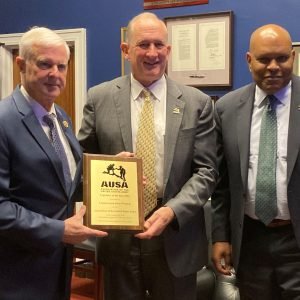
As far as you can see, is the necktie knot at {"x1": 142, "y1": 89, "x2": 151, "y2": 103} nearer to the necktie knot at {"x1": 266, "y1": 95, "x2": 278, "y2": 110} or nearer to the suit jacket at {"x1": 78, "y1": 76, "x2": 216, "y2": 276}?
the suit jacket at {"x1": 78, "y1": 76, "x2": 216, "y2": 276}

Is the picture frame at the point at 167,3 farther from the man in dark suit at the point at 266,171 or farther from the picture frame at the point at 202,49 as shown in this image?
the man in dark suit at the point at 266,171

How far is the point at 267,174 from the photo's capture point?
2.30m

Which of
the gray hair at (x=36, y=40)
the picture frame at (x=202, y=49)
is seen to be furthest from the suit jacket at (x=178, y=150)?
the picture frame at (x=202, y=49)

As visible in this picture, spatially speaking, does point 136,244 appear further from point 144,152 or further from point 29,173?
point 29,173

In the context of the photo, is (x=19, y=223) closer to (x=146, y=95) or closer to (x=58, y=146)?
(x=58, y=146)

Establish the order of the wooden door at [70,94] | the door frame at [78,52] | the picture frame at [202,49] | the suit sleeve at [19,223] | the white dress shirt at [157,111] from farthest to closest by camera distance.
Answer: the wooden door at [70,94], the door frame at [78,52], the picture frame at [202,49], the white dress shirt at [157,111], the suit sleeve at [19,223]

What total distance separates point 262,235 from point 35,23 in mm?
3362

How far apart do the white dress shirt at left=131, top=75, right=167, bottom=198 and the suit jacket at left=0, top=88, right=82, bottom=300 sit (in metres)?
0.43

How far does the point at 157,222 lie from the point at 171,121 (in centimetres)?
43

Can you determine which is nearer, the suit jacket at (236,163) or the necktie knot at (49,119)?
the necktie knot at (49,119)

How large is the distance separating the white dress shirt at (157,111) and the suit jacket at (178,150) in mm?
23

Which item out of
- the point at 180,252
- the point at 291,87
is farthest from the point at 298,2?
the point at 180,252

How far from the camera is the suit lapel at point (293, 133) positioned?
7.45 ft

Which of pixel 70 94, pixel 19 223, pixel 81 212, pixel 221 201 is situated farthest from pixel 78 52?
pixel 19 223
